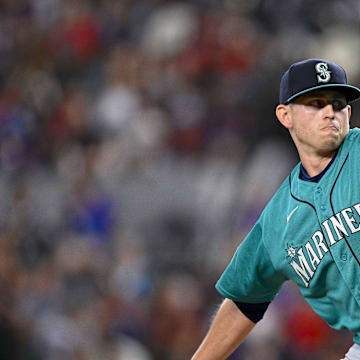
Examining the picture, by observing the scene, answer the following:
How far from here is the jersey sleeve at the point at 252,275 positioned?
3520 mm

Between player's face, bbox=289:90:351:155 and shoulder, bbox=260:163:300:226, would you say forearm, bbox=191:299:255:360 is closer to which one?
shoulder, bbox=260:163:300:226

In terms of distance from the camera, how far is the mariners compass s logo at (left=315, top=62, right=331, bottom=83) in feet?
10.2

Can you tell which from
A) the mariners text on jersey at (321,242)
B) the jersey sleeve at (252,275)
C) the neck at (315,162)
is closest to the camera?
the mariners text on jersey at (321,242)

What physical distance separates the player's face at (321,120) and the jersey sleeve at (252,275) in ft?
1.70

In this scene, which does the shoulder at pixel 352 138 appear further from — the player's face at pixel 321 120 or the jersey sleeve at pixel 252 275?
the jersey sleeve at pixel 252 275

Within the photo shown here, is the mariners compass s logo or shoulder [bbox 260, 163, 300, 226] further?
shoulder [bbox 260, 163, 300, 226]

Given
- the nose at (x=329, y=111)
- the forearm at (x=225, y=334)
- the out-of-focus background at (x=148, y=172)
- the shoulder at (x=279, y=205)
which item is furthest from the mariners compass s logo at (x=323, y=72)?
the out-of-focus background at (x=148, y=172)

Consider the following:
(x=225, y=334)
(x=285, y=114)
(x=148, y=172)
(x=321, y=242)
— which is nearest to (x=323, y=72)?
(x=285, y=114)

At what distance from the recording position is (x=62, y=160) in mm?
8289

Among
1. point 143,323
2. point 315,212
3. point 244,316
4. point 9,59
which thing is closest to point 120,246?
point 143,323

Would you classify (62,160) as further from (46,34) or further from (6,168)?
(46,34)

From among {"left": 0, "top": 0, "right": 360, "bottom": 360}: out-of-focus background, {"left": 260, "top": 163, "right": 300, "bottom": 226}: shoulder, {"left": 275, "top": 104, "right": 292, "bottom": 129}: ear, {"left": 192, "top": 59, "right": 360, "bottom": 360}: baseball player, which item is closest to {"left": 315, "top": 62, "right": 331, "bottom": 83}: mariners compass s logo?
{"left": 192, "top": 59, "right": 360, "bottom": 360}: baseball player

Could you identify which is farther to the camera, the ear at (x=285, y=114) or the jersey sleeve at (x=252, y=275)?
the jersey sleeve at (x=252, y=275)

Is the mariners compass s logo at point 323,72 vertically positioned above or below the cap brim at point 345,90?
above
